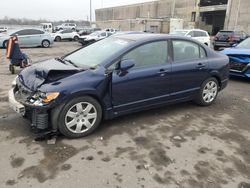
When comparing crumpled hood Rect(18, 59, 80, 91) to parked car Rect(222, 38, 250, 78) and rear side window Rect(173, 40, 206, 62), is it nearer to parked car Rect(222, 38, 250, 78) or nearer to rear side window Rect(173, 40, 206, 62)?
rear side window Rect(173, 40, 206, 62)

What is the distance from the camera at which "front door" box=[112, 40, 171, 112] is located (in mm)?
4266

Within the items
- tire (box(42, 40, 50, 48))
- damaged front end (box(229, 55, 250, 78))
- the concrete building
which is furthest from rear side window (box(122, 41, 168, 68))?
the concrete building

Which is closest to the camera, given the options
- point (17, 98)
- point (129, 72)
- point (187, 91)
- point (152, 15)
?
point (17, 98)

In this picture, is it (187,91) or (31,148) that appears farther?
(187,91)

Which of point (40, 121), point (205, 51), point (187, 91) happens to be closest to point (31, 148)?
point (40, 121)

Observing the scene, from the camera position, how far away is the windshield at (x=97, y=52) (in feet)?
14.3

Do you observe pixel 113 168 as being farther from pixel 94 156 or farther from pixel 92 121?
pixel 92 121

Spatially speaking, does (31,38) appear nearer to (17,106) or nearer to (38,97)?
(17,106)

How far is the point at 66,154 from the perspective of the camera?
356 centimetres

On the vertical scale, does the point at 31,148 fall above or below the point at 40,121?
below

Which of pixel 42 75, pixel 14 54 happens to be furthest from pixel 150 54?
pixel 14 54

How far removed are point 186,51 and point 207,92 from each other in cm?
109

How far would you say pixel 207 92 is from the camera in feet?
18.5

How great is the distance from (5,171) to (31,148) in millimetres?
564
